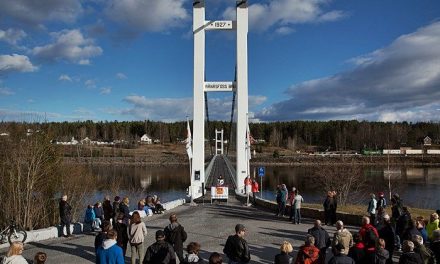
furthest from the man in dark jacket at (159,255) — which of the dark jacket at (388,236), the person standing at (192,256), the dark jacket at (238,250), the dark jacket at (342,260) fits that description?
the dark jacket at (388,236)

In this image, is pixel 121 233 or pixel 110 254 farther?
pixel 121 233

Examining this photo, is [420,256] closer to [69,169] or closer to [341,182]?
[69,169]

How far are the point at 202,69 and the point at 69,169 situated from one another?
10083 mm

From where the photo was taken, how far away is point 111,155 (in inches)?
4877

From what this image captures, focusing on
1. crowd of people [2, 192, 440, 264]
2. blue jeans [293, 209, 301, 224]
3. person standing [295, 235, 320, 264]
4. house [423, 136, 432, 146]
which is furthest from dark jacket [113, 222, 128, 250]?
house [423, 136, 432, 146]

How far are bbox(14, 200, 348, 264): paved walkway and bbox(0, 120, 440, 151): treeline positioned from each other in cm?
12066

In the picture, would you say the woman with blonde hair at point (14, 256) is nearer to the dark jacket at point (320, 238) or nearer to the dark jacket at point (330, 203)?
the dark jacket at point (320, 238)

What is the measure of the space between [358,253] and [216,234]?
6011mm

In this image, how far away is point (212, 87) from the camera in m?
28.1

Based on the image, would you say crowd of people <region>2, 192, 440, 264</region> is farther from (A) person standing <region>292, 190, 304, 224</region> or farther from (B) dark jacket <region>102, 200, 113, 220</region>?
(A) person standing <region>292, 190, 304, 224</region>

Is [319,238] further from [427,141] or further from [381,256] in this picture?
[427,141]

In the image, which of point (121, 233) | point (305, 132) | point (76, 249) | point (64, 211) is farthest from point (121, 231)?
point (305, 132)

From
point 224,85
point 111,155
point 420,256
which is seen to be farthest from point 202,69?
point 111,155

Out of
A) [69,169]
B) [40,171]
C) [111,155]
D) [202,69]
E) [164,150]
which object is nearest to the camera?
[40,171]
